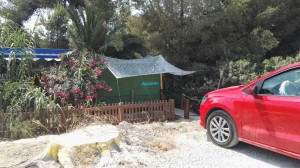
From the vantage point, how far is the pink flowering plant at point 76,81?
808 centimetres

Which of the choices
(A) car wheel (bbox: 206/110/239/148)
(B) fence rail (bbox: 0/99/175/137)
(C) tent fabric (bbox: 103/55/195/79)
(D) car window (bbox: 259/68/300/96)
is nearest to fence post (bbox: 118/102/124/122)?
(B) fence rail (bbox: 0/99/175/137)

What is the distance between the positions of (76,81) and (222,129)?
514 centimetres

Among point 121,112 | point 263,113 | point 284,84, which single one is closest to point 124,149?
point 263,113

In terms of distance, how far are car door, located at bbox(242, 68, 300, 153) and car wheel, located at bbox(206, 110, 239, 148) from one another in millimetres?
257

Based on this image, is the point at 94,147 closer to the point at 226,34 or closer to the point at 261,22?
the point at 226,34

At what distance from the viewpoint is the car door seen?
375 centimetres

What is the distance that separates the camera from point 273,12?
13.4 metres

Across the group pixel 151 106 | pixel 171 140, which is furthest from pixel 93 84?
pixel 171 140

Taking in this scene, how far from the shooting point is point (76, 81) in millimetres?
8312

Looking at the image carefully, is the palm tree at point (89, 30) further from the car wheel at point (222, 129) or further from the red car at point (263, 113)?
the red car at point (263, 113)

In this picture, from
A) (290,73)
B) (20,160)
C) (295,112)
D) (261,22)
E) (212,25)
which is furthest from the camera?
(261,22)

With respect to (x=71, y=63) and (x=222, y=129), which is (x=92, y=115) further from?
(x=222, y=129)

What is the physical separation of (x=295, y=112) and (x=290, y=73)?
71 cm

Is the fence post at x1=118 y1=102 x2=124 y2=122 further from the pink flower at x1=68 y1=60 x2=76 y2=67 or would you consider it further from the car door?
the car door
